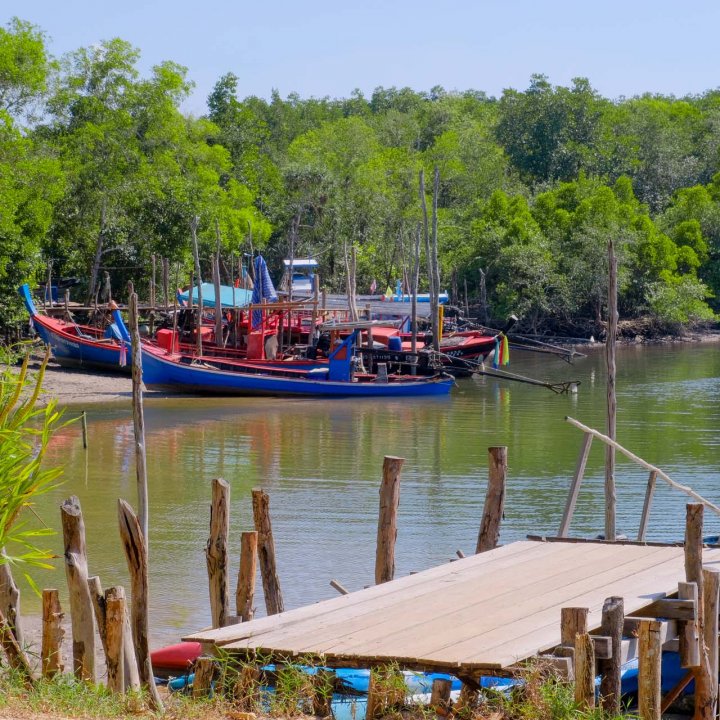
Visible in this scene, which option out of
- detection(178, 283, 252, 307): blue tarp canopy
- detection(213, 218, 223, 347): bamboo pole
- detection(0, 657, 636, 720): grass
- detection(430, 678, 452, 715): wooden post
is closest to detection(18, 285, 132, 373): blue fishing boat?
detection(213, 218, 223, 347): bamboo pole

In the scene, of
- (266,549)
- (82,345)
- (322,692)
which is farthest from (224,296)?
(322,692)

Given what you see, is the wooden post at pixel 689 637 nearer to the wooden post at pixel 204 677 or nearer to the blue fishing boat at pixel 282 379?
the wooden post at pixel 204 677

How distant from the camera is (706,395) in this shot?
34.7 metres

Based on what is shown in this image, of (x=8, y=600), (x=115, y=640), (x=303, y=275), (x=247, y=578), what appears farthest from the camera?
(x=303, y=275)

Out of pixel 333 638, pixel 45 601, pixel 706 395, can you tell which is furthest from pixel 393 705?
pixel 706 395

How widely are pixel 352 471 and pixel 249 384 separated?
35.7 ft

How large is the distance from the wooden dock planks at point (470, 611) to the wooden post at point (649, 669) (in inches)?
16.8

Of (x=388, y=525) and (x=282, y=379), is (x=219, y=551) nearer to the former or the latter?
(x=388, y=525)

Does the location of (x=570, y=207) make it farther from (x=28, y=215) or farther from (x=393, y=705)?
(x=393, y=705)

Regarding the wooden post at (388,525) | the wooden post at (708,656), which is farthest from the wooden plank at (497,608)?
the wooden post at (388,525)

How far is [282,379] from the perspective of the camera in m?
33.2

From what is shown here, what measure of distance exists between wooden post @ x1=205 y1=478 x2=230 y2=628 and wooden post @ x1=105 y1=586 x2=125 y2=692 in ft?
6.46

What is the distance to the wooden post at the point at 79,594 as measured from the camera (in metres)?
7.96

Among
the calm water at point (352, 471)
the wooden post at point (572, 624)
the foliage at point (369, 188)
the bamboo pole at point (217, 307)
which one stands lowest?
the calm water at point (352, 471)
